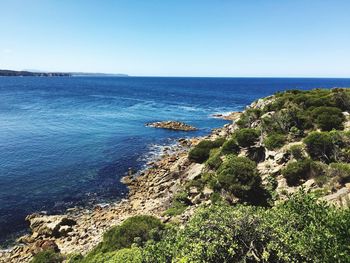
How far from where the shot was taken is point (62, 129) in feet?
192

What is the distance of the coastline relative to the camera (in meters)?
22.6

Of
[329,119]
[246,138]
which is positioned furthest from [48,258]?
[329,119]

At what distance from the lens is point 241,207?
41.8 ft

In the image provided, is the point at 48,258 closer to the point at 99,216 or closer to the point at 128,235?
the point at 128,235

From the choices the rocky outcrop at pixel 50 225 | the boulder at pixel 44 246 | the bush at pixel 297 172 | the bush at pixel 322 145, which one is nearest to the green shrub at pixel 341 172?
the bush at pixel 297 172

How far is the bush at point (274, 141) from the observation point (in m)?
28.1

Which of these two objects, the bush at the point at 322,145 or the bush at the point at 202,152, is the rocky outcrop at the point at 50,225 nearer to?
the bush at the point at 202,152

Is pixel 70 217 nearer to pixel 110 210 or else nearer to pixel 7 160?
pixel 110 210

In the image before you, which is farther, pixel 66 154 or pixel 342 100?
pixel 66 154

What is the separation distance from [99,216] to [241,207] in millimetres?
17957

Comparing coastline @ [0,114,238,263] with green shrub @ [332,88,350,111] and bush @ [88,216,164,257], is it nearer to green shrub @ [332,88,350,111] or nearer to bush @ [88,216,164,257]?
bush @ [88,216,164,257]

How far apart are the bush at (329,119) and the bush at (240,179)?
10940 millimetres

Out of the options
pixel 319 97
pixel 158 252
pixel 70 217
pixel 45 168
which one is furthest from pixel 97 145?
pixel 158 252

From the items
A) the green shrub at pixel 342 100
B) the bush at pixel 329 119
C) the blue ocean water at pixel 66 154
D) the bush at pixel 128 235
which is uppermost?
the green shrub at pixel 342 100
